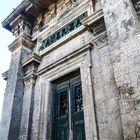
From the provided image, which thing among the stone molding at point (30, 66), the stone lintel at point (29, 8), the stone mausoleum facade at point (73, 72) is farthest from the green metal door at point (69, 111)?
the stone lintel at point (29, 8)

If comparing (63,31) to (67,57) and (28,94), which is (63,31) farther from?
(28,94)

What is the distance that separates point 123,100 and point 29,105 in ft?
10.4

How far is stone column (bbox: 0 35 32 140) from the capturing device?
563 cm

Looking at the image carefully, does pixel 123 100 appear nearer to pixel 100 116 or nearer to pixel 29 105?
pixel 100 116

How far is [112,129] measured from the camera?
3.64 meters

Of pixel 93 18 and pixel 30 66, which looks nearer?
pixel 93 18

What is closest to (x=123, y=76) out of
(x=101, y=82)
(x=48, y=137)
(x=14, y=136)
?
(x=101, y=82)

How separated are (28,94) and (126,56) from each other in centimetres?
340

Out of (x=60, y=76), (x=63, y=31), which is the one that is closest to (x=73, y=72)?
(x=60, y=76)

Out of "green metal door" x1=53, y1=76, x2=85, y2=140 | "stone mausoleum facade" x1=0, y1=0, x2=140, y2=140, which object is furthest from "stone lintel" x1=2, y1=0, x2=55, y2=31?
"green metal door" x1=53, y1=76, x2=85, y2=140

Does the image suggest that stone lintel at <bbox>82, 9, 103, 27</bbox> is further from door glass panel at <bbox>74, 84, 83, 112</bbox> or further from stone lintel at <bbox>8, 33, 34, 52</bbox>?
stone lintel at <bbox>8, 33, 34, 52</bbox>

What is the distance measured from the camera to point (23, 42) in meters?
7.14

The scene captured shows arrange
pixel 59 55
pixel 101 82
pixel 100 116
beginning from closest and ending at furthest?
1. pixel 100 116
2. pixel 101 82
3. pixel 59 55

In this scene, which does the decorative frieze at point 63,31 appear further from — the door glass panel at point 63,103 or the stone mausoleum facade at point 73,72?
the door glass panel at point 63,103
